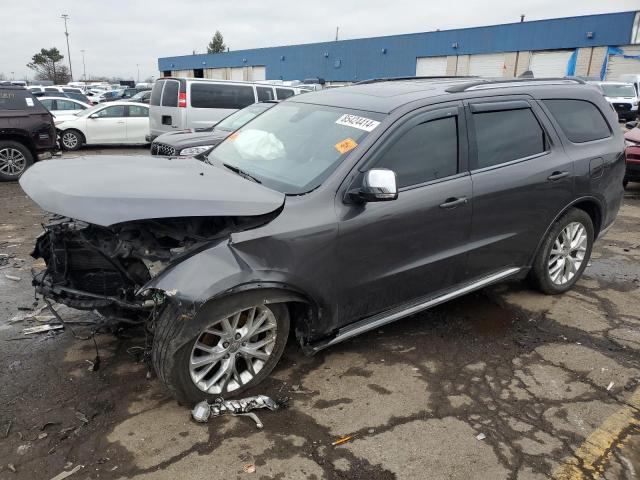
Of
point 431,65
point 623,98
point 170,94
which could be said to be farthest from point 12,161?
point 431,65

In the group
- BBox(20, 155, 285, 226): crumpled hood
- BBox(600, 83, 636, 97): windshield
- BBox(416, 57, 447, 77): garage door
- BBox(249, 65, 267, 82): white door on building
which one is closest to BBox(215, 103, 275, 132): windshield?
BBox(20, 155, 285, 226): crumpled hood

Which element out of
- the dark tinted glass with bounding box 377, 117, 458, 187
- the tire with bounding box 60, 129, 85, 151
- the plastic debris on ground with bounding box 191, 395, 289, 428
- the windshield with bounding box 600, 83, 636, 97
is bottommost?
the plastic debris on ground with bounding box 191, 395, 289, 428

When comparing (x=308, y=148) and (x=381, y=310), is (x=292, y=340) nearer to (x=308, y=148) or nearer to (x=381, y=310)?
(x=381, y=310)

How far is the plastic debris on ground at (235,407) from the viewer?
2.90 meters

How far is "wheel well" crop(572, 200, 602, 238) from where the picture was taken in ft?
15.0

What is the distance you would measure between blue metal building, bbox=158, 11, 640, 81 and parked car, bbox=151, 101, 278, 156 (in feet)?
93.8

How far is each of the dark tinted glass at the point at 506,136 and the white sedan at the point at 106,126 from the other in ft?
43.3

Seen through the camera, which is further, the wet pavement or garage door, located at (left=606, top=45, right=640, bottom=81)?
garage door, located at (left=606, top=45, right=640, bottom=81)

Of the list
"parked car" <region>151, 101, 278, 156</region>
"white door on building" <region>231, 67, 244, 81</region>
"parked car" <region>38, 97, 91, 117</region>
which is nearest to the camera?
"parked car" <region>151, 101, 278, 156</region>

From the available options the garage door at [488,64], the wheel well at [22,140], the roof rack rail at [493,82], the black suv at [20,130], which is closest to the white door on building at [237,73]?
the garage door at [488,64]

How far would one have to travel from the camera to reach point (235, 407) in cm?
298

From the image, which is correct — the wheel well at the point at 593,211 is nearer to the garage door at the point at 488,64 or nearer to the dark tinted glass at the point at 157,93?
the dark tinted glass at the point at 157,93

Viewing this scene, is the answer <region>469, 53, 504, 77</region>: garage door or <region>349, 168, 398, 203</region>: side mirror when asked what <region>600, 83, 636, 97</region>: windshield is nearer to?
<region>469, 53, 504, 77</region>: garage door

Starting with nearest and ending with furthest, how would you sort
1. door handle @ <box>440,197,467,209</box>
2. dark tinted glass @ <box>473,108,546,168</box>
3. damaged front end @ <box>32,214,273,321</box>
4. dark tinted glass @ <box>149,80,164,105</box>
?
damaged front end @ <box>32,214,273,321</box> < door handle @ <box>440,197,467,209</box> < dark tinted glass @ <box>473,108,546,168</box> < dark tinted glass @ <box>149,80,164,105</box>
